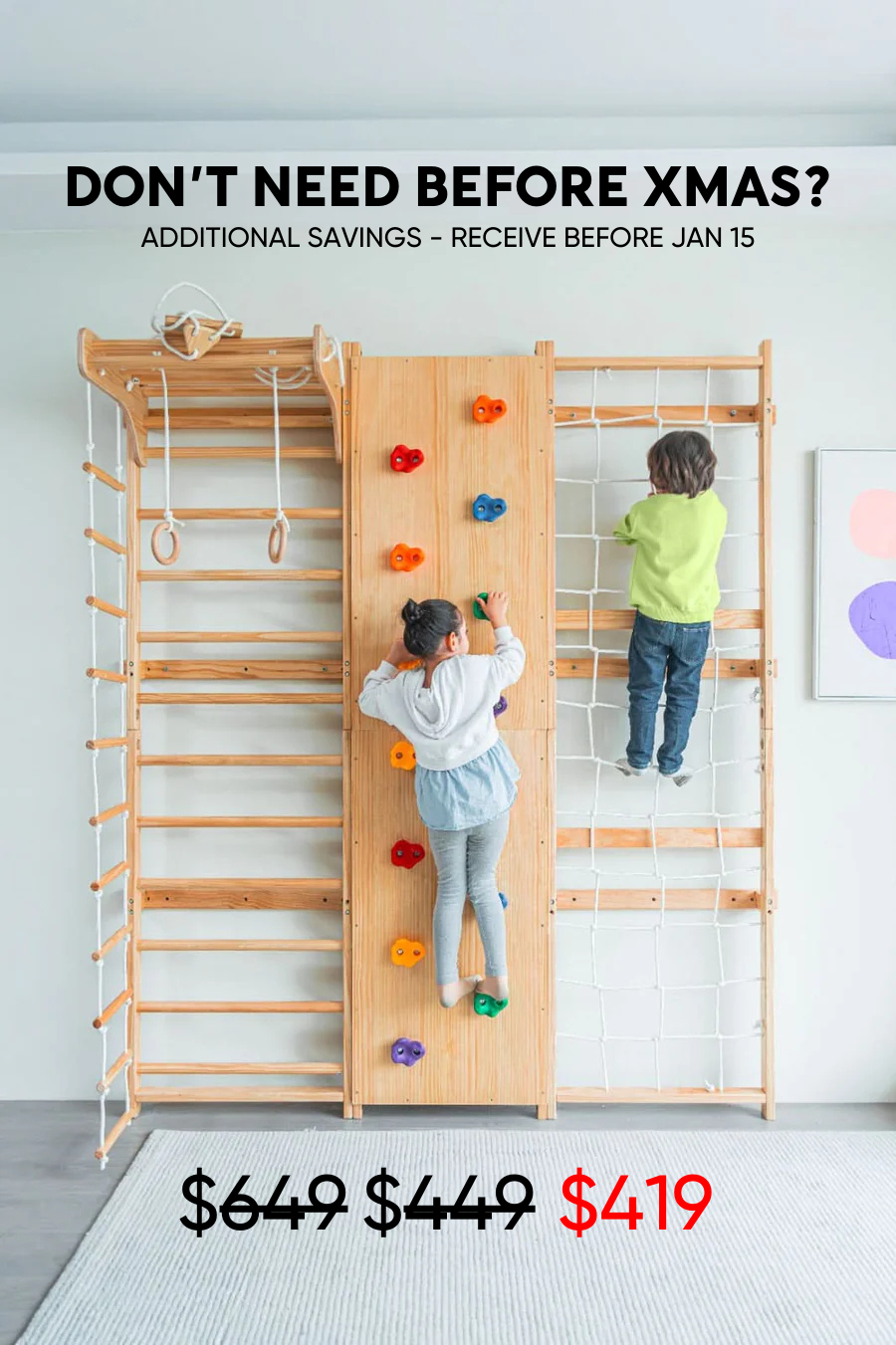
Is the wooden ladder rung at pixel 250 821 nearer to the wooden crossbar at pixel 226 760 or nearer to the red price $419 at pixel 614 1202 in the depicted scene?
the wooden crossbar at pixel 226 760

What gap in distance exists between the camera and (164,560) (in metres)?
2.65

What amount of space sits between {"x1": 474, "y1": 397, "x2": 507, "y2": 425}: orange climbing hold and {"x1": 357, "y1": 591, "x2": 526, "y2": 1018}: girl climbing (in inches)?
20.5

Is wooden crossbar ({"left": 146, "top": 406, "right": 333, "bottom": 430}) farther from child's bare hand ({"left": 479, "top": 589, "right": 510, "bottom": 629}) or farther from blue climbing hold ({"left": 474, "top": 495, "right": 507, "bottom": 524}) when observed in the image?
child's bare hand ({"left": 479, "top": 589, "right": 510, "bottom": 629})

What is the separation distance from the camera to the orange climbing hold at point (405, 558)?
2.84 metres

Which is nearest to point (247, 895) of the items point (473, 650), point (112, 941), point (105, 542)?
point (112, 941)

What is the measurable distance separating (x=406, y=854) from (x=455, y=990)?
41cm

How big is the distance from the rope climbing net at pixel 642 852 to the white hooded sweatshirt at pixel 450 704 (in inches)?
16.1

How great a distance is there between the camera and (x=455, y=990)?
2783mm

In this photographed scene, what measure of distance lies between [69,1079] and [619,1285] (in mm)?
1806

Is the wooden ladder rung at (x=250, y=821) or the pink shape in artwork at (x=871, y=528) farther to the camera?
the pink shape in artwork at (x=871, y=528)

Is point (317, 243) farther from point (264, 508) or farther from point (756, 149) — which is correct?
point (756, 149)

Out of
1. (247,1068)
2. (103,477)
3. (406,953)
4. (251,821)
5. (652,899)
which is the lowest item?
(247,1068)

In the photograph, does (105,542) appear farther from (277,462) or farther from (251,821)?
(251,821)

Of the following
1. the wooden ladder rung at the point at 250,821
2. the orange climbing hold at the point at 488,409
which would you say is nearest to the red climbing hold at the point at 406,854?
the wooden ladder rung at the point at 250,821
